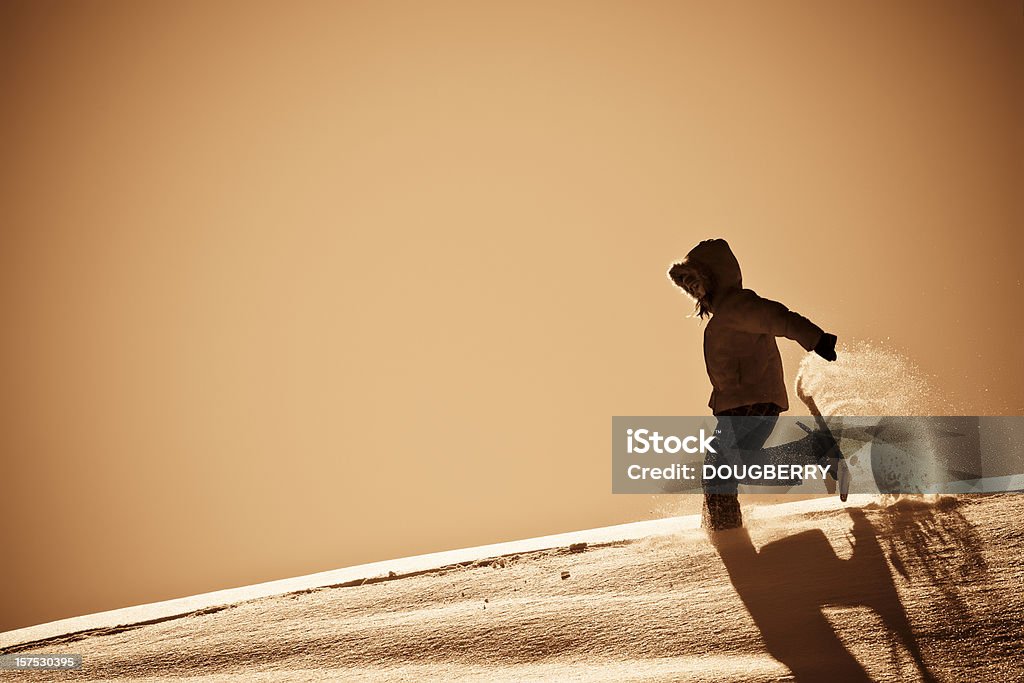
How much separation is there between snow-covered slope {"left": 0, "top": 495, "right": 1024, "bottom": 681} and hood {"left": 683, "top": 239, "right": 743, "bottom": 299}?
847 millimetres

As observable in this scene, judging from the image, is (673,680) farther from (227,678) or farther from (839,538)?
(227,678)

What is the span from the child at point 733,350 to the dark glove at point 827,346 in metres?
0.08

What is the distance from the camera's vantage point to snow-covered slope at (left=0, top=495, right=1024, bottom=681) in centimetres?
175

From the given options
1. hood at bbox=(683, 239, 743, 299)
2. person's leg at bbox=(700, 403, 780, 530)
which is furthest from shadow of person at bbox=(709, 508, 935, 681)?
hood at bbox=(683, 239, 743, 299)

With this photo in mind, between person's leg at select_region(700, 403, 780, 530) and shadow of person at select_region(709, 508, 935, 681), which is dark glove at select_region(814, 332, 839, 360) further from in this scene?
shadow of person at select_region(709, 508, 935, 681)

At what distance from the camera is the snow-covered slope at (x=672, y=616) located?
5.76 ft

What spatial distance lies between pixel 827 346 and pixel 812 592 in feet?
2.83

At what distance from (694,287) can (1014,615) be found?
1566 mm

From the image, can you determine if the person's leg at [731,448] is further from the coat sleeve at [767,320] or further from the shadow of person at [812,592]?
the coat sleeve at [767,320]

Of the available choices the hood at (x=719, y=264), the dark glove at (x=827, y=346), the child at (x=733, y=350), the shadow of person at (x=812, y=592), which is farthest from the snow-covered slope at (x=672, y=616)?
the hood at (x=719, y=264)

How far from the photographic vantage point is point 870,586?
2035 mm

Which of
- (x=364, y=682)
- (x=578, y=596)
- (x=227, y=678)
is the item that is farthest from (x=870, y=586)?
(x=227, y=678)

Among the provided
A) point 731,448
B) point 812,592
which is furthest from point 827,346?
point 812,592

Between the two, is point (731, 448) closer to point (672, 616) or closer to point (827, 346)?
point (827, 346)
